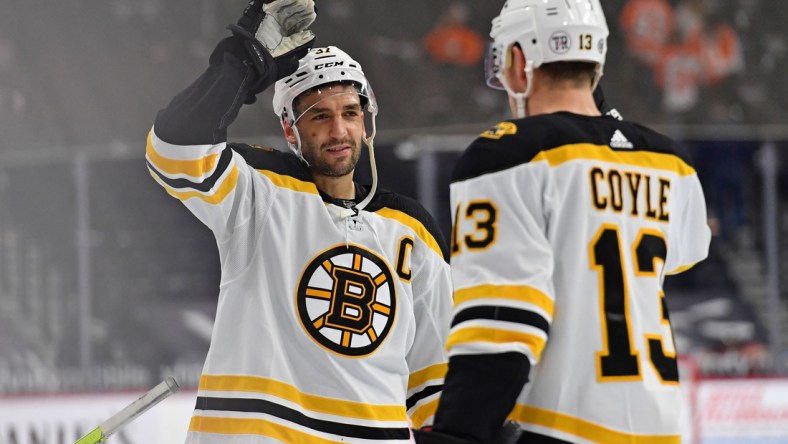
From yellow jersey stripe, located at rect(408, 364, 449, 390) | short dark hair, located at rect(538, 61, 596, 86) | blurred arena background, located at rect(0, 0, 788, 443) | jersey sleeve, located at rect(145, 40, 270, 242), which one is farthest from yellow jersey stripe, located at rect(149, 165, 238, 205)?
blurred arena background, located at rect(0, 0, 788, 443)

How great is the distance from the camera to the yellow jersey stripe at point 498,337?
1363mm

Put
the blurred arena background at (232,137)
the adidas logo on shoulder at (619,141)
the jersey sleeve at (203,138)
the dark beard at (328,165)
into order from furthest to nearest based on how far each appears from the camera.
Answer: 1. the blurred arena background at (232,137)
2. the dark beard at (328,165)
3. the jersey sleeve at (203,138)
4. the adidas logo on shoulder at (619,141)

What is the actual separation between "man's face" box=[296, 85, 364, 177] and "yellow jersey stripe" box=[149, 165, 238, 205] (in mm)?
220

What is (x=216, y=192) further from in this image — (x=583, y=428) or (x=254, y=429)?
(x=583, y=428)

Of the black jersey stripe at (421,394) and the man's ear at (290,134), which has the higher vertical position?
the man's ear at (290,134)

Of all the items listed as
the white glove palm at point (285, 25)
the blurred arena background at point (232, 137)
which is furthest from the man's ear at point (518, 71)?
the blurred arena background at point (232, 137)

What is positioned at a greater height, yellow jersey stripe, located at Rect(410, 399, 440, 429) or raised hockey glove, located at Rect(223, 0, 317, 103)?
raised hockey glove, located at Rect(223, 0, 317, 103)

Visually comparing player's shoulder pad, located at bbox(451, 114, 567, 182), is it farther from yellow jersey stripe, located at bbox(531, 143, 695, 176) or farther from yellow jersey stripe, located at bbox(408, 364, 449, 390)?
yellow jersey stripe, located at bbox(408, 364, 449, 390)

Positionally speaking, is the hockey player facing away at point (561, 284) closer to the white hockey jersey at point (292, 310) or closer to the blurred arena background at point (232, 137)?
the white hockey jersey at point (292, 310)

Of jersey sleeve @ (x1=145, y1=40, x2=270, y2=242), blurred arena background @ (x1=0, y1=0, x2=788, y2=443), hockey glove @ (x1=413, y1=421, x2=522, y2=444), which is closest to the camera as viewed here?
hockey glove @ (x1=413, y1=421, x2=522, y2=444)

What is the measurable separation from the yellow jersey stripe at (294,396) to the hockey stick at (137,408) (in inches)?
2.5

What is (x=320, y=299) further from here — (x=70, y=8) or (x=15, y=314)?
(x=70, y=8)

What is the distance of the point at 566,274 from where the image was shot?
1422 mm

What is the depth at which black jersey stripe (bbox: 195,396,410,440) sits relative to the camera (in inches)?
76.5
